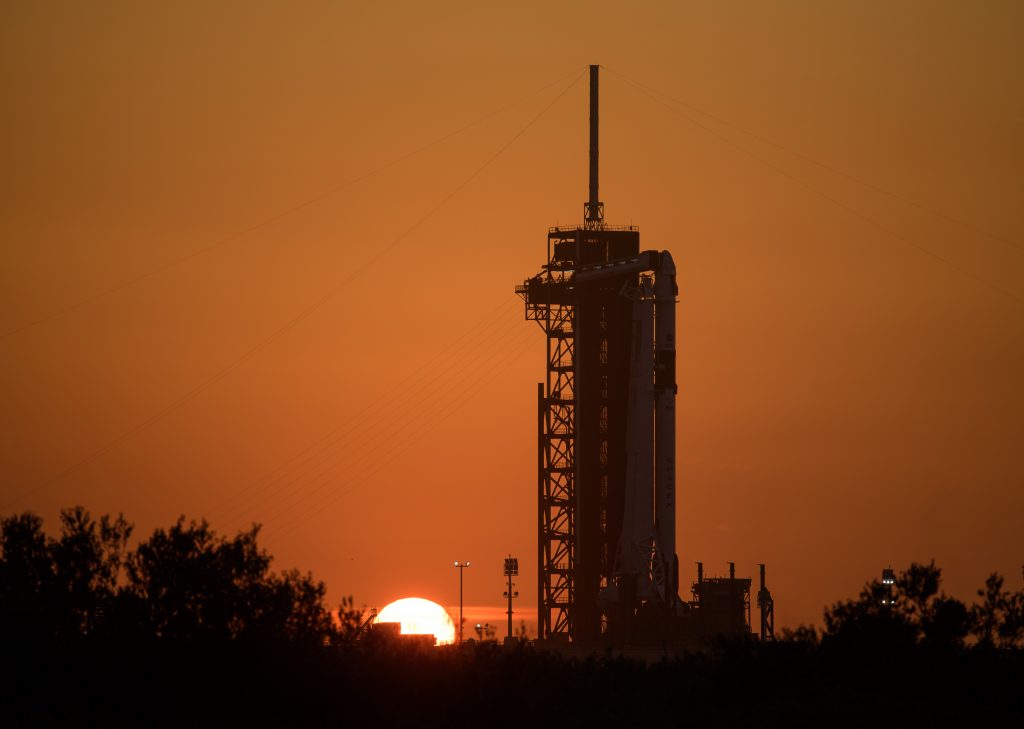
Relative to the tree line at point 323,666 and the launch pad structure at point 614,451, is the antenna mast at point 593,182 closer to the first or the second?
the launch pad structure at point 614,451

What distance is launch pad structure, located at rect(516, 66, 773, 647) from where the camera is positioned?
280 ft

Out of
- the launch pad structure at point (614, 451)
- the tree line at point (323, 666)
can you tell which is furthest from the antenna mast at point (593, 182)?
the tree line at point (323, 666)

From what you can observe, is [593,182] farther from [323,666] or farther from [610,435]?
[323,666]

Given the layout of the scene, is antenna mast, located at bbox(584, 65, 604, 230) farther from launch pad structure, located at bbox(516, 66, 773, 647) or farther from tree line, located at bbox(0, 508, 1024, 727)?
tree line, located at bbox(0, 508, 1024, 727)

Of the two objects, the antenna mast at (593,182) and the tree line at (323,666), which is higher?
the antenna mast at (593,182)

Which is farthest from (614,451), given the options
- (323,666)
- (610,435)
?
(323,666)

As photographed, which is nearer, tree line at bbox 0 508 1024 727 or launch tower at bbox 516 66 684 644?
tree line at bbox 0 508 1024 727

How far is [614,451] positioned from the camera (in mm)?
88750

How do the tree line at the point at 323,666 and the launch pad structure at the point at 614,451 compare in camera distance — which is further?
the launch pad structure at the point at 614,451

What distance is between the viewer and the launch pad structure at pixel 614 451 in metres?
85.4

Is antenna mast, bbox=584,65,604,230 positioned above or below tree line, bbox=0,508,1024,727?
above

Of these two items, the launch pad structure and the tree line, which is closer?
the tree line

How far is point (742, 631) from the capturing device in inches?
3322

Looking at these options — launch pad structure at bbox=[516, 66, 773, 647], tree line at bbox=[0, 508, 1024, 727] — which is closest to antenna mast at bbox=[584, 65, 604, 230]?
launch pad structure at bbox=[516, 66, 773, 647]
